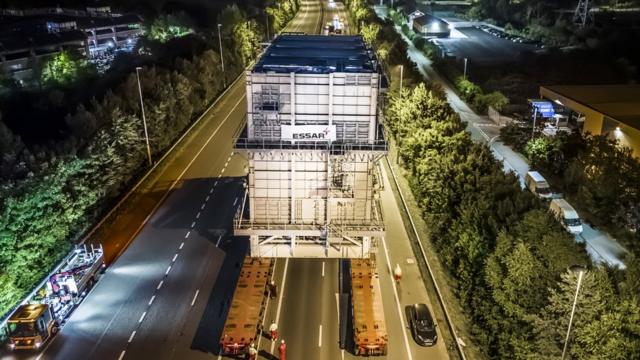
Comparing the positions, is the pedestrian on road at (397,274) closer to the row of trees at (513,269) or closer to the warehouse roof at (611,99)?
the row of trees at (513,269)

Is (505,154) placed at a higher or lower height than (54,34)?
lower

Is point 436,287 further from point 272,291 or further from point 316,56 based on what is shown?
point 316,56

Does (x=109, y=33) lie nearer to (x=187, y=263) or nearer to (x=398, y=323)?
(x=187, y=263)

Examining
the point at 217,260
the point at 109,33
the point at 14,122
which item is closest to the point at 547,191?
the point at 217,260

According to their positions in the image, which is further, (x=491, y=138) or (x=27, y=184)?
(x=491, y=138)

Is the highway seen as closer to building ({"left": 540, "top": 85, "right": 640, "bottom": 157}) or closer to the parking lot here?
building ({"left": 540, "top": 85, "right": 640, "bottom": 157})

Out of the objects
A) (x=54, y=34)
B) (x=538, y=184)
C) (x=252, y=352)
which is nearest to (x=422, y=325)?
(x=252, y=352)

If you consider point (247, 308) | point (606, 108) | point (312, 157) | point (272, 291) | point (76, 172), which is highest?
point (312, 157)

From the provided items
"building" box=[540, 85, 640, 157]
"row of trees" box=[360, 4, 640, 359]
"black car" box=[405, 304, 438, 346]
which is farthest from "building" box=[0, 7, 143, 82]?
"building" box=[540, 85, 640, 157]
